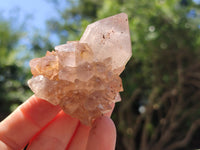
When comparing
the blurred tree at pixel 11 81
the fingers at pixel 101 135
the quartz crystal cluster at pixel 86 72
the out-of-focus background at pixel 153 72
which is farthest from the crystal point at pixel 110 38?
the blurred tree at pixel 11 81

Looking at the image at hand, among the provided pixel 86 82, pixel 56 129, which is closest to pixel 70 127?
pixel 56 129

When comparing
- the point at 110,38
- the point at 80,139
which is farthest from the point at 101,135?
Result: the point at 110,38

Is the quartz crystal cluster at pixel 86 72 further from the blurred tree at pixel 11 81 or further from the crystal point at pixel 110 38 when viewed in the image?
the blurred tree at pixel 11 81

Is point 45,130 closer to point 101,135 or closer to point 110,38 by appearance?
point 101,135

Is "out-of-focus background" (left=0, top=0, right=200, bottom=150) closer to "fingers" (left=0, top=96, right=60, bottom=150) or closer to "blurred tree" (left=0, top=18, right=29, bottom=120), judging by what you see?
"blurred tree" (left=0, top=18, right=29, bottom=120)

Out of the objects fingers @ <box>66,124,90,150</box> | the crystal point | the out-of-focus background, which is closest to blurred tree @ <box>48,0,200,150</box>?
the out-of-focus background
